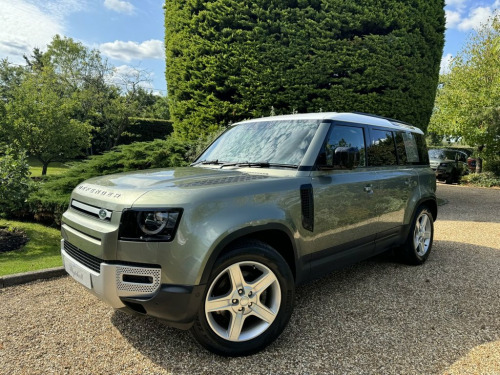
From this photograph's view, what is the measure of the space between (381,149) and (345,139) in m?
0.77

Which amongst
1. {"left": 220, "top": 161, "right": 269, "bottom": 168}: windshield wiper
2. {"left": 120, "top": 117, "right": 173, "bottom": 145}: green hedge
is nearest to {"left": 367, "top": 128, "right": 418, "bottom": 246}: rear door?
{"left": 220, "top": 161, "right": 269, "bottom": 168}: windshield wiper

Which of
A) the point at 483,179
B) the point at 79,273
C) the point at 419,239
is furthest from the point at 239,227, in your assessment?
the point at 483,179

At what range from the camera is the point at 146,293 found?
2.16m

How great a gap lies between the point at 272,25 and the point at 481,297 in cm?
697

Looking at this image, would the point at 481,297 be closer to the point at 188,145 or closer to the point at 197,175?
the point at 197,175

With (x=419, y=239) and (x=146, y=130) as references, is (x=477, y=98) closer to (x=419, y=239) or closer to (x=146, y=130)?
(x=419, y=239)

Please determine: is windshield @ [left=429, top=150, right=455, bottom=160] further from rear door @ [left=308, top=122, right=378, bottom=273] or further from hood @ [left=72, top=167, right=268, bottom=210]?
hood @ [left=72, top=167, right=268, bottom=210]

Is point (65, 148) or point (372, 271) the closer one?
point (372, 271)

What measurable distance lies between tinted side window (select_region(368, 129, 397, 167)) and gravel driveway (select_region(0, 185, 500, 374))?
139 centimetres

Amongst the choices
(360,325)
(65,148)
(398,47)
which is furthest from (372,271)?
(65,148)

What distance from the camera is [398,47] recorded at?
882 centimetres

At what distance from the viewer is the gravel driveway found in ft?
7.84

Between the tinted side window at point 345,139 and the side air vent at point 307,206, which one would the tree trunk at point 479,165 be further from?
the side air vent at point 307,206

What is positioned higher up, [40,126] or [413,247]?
[40,126]
